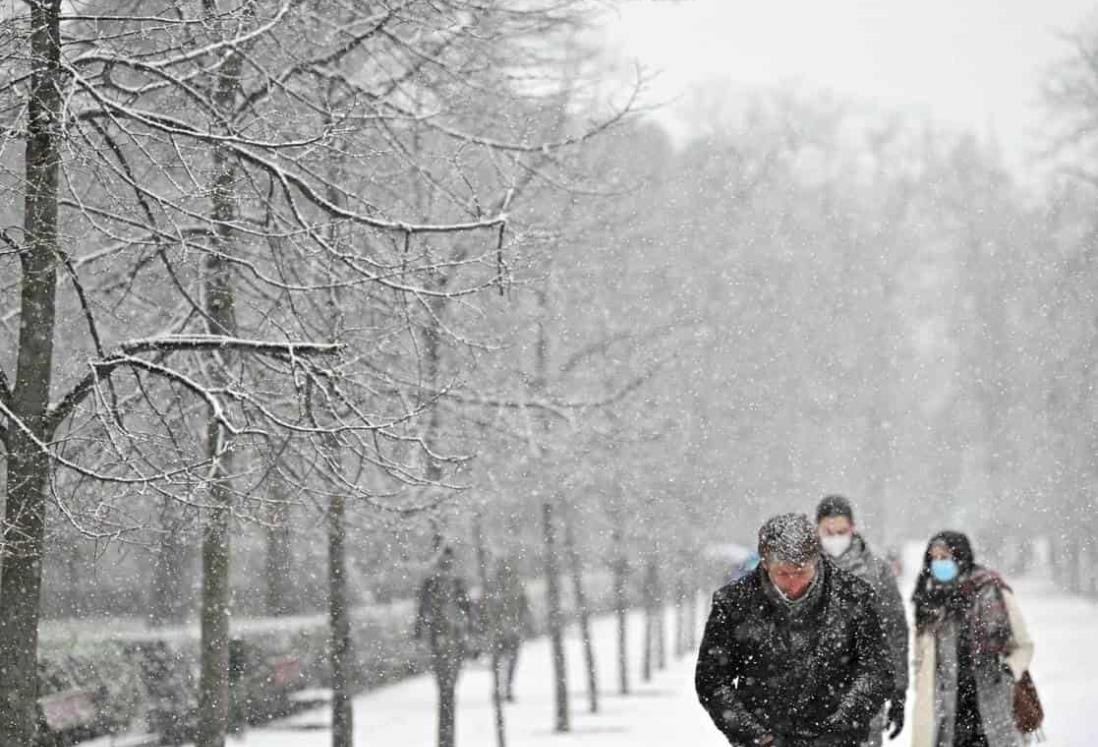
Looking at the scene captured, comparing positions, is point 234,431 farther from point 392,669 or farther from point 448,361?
point 392,669

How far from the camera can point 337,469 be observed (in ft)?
25.3

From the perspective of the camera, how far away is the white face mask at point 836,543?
8289 mm

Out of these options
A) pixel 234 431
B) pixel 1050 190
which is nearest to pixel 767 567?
pixel 234 431

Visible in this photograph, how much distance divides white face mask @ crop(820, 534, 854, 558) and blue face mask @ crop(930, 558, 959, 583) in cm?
53

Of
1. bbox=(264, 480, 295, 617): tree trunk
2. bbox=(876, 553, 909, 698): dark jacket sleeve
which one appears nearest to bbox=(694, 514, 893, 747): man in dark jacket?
bbox=(876, 553, 909, 698): dark jacket sleeve

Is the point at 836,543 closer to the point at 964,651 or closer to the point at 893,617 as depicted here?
the point at 893,617

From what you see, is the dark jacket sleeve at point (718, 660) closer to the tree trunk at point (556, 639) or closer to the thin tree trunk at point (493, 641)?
the thin tree trunk at point (493, 641)

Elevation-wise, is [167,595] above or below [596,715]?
above

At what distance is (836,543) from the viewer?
27.2ft

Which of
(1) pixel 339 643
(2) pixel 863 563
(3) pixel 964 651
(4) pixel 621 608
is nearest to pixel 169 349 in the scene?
(2) pixel 863 563

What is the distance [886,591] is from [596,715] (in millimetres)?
8823

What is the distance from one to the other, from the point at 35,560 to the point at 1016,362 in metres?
42.3

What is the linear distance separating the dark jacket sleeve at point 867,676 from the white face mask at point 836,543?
311 cm

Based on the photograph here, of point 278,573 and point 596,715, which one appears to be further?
point 278,573
